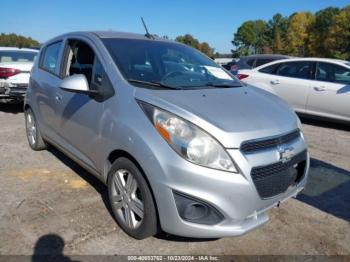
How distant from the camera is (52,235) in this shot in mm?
3094

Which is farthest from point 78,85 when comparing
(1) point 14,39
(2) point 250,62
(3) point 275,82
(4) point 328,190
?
(1) point 14,39

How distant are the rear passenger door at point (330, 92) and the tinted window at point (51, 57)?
5226 millimetres

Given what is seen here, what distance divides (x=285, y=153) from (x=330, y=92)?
16.5 ft

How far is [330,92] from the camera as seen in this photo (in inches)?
284

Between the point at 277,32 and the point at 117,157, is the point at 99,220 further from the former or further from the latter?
the point at 277,32

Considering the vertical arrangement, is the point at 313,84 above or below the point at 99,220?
above

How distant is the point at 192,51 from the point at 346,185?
8.16 feet

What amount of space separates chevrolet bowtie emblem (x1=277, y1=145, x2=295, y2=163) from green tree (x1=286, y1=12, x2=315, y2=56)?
267ft

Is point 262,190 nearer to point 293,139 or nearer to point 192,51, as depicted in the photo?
point 293,139

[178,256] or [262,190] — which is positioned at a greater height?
[262,190]

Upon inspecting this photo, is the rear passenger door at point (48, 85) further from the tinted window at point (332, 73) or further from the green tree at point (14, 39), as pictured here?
the green tree at point (14, 39)

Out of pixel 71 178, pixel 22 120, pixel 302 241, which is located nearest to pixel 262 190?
pixel 302 241

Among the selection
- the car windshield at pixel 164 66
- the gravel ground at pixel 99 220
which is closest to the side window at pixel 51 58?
the car windshield at pixel 164 66

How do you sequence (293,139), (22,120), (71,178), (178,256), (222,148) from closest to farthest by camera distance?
(222,148) → (178,256) → (293,139) → (71,178) → (22,120)
